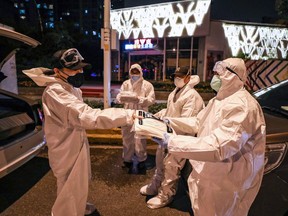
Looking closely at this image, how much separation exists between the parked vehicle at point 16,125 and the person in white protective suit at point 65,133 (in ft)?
2.90

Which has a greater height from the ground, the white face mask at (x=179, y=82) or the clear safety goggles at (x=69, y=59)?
the clear safety goggles at (x=69, y=59)

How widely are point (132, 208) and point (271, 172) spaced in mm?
1743

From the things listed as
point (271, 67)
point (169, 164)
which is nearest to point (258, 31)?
point (271, 67)

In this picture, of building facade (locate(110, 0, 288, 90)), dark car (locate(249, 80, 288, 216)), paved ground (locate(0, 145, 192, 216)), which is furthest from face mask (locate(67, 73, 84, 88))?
building facade (locate(110, 0, 288, 90))

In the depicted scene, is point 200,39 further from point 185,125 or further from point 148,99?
point 185,125

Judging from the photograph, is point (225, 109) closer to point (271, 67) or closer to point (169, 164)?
point (169, 164)

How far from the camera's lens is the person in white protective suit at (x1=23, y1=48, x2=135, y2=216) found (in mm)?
2233

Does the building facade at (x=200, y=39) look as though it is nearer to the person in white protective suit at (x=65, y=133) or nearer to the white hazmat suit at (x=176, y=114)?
the white hazmat suit at (x=176, y=114)

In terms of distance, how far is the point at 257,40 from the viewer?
52.4 ft

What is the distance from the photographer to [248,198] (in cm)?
189

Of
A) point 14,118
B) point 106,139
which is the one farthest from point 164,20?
point 14,118

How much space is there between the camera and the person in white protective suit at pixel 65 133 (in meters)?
2.23

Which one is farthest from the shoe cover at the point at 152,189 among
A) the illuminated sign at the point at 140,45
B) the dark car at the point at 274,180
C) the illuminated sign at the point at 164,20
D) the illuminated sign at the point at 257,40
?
the illuminated sign at the point at 140,45

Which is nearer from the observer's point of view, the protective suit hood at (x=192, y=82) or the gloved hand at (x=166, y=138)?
the gloved hand at (x=166, y=138)
